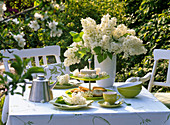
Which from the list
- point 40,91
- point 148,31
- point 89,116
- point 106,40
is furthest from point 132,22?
point 89,116

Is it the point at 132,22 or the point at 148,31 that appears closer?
the point at 148,31

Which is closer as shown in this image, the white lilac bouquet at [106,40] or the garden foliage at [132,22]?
the white lilac bouquet at [106,40]

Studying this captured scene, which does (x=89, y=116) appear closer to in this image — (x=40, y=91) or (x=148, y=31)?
(x=40, y=91)

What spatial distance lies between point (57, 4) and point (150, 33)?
3.29 m

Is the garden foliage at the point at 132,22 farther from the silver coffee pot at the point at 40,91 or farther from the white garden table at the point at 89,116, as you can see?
the white garden table at the point at 89,116

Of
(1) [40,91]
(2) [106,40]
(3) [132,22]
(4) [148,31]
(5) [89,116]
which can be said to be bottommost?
(5) [89,116]

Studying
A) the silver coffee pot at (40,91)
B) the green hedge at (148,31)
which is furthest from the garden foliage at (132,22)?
the silver coffee pot at (40,91)

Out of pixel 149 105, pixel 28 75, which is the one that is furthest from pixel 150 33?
pixel 28 75

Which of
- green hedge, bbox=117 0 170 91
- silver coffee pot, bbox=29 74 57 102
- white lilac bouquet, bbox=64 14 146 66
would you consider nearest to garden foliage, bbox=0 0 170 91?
green hedge, bbox=117 0 170 91

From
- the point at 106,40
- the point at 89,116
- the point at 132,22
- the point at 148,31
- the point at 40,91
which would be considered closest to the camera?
the point at 89,116

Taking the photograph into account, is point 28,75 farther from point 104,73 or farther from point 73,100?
point 104,73

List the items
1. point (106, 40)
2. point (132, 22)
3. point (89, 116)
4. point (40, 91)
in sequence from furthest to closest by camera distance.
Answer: point (132, 22), point (106, 40), point (40, 91), point (89, 116)

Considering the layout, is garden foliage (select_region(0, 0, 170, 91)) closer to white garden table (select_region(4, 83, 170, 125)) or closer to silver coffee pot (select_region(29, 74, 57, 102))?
silver coffee pot (select_region(29, 74, 57, 102))

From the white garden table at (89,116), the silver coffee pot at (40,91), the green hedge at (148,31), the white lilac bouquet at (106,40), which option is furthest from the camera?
the green hedge at (148,31)
